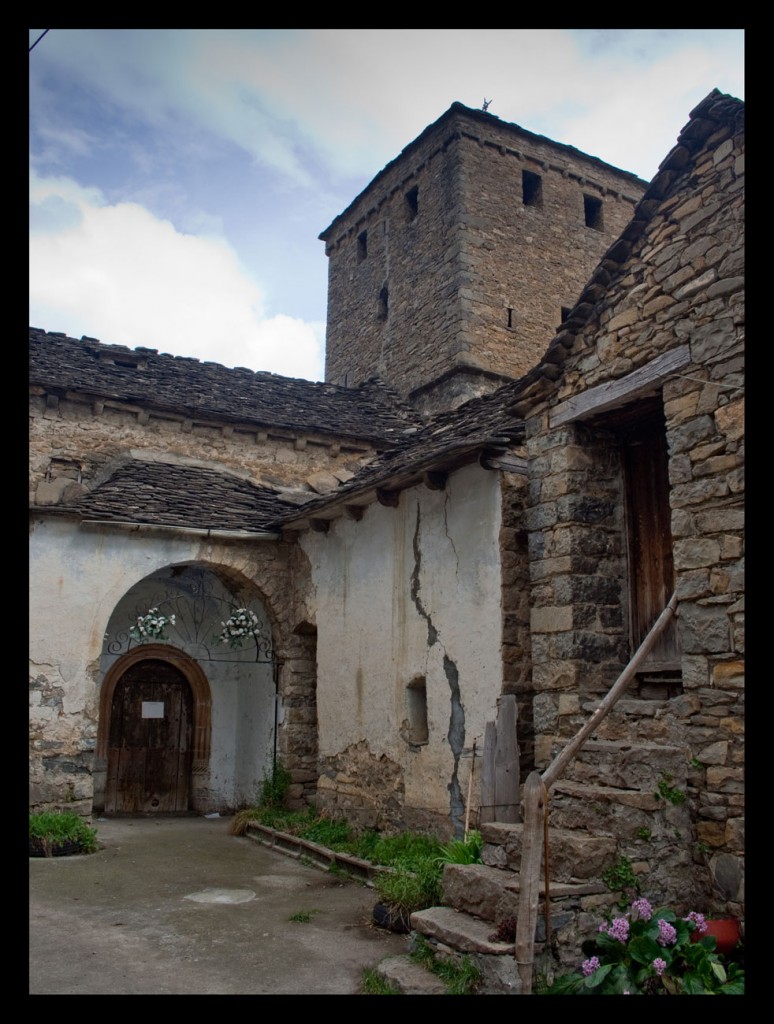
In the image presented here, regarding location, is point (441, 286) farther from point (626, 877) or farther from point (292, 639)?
point (626, 877)

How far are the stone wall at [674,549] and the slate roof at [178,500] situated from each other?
4860 mm

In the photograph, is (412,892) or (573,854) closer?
(573,854)

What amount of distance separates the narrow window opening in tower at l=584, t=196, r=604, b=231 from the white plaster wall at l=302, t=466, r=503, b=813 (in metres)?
12.1

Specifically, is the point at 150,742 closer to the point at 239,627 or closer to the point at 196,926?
the point at 239,627

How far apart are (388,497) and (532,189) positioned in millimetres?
12163

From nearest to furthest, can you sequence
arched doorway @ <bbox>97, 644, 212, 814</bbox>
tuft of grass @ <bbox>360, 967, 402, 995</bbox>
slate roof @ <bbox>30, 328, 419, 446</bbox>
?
tuft of grass @ <bbox>360, 967, 402, 995</bbox> → slate roof @ <bbox>30, 328, 419, 446</bbox> → arched doorway @ <bbox>97, 644, 212, 814</bbox>

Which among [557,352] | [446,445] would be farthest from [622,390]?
[446,445]

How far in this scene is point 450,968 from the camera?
14.3 feet

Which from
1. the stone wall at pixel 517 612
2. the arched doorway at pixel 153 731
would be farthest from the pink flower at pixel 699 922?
the arched doorway at pixel 153 731

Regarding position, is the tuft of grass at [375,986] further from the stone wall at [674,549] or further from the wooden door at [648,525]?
the wooden door at [648,525]

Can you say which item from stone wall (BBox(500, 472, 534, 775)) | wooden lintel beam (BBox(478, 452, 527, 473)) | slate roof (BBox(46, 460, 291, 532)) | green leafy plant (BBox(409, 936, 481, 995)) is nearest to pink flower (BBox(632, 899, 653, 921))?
green leafy plant (BBox(409, 936, 481, 995))

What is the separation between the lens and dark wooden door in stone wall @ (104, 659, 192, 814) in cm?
1128

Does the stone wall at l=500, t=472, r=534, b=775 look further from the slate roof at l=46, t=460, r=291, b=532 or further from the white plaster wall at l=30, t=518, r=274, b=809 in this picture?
the white plaster wall at l=30, t=518, r=274, b=809
